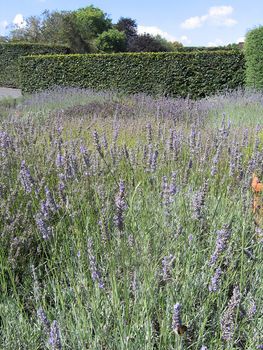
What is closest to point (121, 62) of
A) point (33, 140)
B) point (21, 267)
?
point (33, 140)

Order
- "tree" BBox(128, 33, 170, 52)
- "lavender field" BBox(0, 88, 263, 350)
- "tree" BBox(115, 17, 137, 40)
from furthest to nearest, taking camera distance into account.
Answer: "tree" BBox(115, 17, 137, 40) → "tree" BBox(128, 33, 170, 52) → "lavender field" BBox(0, 88, 263, 350)

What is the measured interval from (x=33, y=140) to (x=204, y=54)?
1007cm

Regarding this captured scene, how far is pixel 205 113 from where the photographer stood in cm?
757

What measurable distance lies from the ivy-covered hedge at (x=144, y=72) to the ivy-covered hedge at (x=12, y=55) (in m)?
6.65

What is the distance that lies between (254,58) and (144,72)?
358cm

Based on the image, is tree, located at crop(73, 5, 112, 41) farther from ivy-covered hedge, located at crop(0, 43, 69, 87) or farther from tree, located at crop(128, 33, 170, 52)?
ivy-covered hedge, located at crop(0, 43, 69, 87)

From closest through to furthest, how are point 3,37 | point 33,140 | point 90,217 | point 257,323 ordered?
point 257,323, point 90,217, point 33,140, point 3,37

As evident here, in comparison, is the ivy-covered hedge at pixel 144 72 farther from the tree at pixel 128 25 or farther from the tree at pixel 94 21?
the tree at pixel 128 25

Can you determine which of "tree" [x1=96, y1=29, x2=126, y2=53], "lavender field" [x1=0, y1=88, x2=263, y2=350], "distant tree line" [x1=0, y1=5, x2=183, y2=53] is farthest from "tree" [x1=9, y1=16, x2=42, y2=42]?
"lavender field" [x1=0, y1=88, x2=263, y2=350]

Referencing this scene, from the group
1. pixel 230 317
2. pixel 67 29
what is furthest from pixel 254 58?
pixel 67 29

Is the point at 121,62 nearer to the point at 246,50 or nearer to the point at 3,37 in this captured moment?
the point at 246,50

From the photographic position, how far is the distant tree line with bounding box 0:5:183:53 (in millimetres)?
26000

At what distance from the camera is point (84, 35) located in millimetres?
28641

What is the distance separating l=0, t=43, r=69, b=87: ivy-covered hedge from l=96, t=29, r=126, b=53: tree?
6182mm
